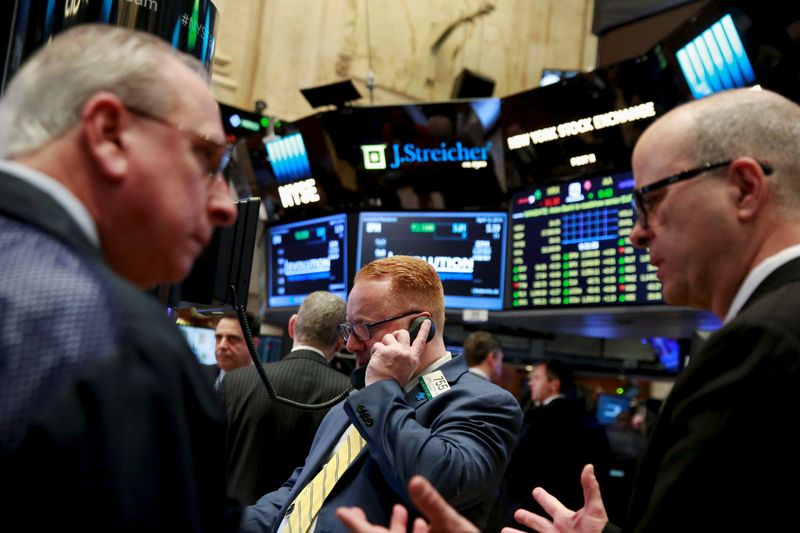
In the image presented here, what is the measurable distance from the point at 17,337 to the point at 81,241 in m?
0.15

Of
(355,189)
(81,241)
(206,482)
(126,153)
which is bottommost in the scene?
(206,482)

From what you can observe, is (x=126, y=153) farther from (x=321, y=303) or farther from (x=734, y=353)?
(x=321, y=303)

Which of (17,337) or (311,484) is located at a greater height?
(17,337)

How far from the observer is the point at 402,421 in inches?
88.2

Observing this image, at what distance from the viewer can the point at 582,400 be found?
5914 mm

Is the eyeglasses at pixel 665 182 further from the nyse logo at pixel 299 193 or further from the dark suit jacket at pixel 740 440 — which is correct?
the nyse logo at pixel 299 193

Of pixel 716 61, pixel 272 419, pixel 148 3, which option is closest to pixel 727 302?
pixel 148 3

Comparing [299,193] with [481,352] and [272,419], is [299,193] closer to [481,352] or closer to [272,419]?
[481,352]

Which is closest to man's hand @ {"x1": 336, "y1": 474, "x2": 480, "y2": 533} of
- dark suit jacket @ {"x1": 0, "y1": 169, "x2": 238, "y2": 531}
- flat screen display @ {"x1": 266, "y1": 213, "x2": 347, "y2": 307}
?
dark suit jacket @ {"x1": 0, "y1": 169, "x2": 238, "y2": 531}

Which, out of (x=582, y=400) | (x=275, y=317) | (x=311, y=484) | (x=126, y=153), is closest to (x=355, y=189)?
(x=275, y=317)

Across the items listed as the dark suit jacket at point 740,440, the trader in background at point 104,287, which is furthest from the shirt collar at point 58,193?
the dark suit jacket at point 740,440

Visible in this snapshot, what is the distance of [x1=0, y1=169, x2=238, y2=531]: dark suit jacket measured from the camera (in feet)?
2.86

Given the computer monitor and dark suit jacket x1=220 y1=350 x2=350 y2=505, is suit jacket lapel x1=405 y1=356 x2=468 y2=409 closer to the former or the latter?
dark suit jacket x1=220 y1=350 x2=350 y2=505

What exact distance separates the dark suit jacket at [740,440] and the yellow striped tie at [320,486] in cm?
109
